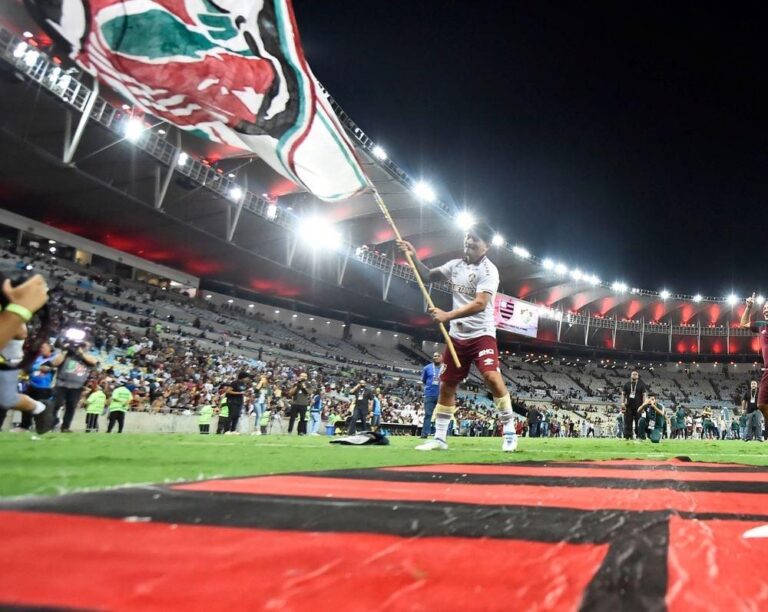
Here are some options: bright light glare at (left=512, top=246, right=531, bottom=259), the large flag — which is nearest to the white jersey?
the large flag

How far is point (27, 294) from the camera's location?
76.4 inches

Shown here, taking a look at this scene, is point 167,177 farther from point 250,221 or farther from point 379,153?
point 379,153

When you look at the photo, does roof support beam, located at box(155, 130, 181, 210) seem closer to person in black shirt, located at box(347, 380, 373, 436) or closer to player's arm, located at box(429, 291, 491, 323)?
person in black shirt, located at box(347, 380, 373, 436)

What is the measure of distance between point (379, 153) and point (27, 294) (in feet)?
99.2

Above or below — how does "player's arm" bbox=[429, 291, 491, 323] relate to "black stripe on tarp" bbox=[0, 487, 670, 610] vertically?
above

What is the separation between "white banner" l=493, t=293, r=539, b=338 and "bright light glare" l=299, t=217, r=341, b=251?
10900mm

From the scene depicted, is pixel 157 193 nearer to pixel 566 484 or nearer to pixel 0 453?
pixel 0 453

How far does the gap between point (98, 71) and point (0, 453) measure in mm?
3510

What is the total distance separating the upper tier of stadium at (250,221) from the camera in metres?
21.3

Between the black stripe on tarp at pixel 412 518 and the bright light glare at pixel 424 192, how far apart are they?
3317 cm

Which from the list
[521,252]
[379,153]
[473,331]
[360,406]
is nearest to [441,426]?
[473,331]

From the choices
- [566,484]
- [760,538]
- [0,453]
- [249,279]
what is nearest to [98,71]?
[0,453]

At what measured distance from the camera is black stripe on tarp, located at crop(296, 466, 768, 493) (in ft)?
7.30

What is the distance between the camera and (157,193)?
81.0 ft
